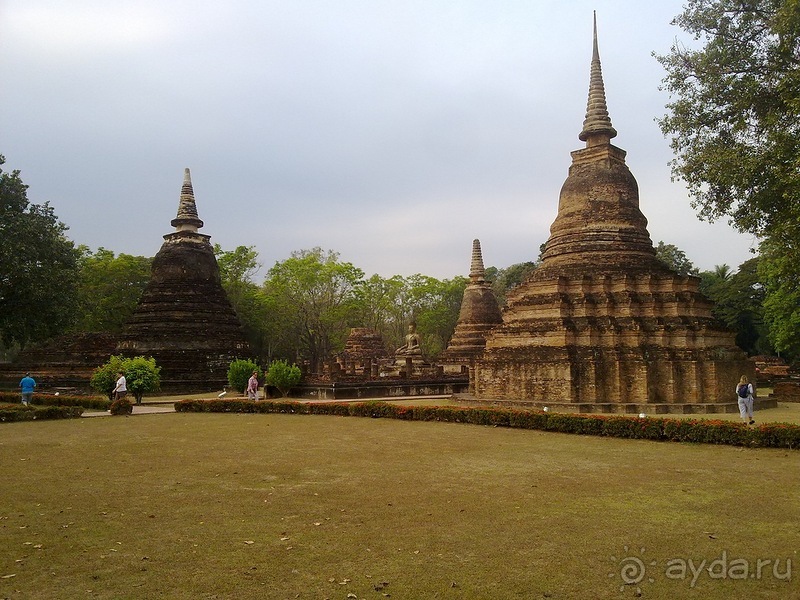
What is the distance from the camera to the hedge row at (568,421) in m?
13.4

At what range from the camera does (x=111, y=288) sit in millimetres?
51281

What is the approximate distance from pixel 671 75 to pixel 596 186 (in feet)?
28.4

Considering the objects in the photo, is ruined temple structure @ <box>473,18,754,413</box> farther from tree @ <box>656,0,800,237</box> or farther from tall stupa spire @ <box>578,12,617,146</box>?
Result: tree @ <box>656,0,800,237</box>

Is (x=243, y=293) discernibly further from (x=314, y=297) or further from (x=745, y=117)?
(x=745, y=117)

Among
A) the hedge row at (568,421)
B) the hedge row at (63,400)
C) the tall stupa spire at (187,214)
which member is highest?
the tall stupa spire at (187,214)

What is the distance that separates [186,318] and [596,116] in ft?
81.0

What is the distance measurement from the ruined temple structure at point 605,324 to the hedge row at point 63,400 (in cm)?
1400

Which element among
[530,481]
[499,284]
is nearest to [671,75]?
[530,481]

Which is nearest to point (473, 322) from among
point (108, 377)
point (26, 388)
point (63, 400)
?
point (108, 377)

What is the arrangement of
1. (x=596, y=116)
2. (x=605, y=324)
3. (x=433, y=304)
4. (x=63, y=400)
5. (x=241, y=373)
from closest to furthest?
(x=605, y=324), (x=63, y=400), (x=596, y=116), (x=241, y=373), (x=433, y=304)

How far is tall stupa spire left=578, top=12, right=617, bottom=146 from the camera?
86.2 ft

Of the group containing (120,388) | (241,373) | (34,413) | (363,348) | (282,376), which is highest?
(363,348)

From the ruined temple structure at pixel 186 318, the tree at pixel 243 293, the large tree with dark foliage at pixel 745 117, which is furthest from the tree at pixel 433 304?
the large tree with dark foliage at pixel 745 117

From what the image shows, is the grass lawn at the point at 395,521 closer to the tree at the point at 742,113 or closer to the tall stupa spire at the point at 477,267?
the tree at the point at 742,113
